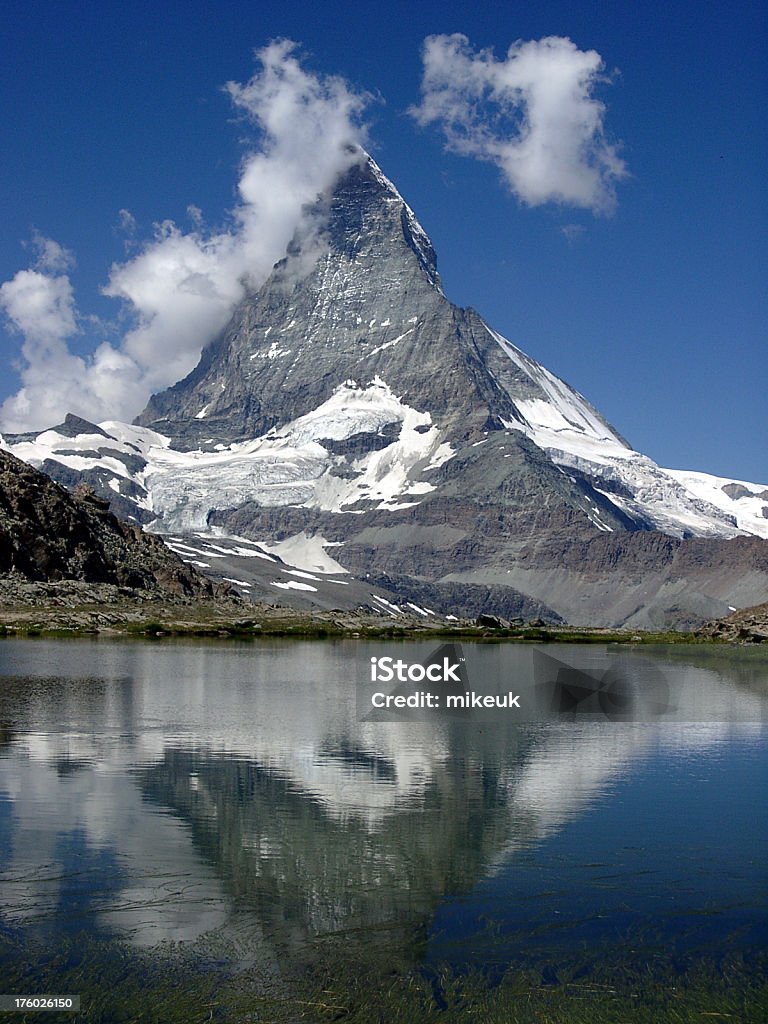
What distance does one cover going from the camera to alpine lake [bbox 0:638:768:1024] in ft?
64.0

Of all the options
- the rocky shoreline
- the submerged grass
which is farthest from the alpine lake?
the rocky shoreline

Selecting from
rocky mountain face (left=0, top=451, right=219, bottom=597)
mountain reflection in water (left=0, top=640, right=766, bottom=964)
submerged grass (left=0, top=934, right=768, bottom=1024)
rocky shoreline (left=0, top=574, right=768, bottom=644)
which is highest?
rocky mountain face (left=0, top=451, right=219, bottom=597)

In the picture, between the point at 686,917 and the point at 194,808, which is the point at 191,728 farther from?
the point at 686,917

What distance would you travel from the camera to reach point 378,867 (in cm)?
2705

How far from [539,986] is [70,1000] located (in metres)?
7.85

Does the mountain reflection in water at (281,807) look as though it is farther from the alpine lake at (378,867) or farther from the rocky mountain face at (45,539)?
the rocky mountain face at (45,539)

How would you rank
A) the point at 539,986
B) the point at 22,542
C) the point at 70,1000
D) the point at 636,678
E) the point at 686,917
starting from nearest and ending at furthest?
the point at 70,1000
the point at 539,986
the point at 686,917
the point at 636,678
the point at 22,542

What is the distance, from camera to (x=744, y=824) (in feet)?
109

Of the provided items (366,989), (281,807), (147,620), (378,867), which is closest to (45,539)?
(147,620)

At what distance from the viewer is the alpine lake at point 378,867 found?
19500 millimetres

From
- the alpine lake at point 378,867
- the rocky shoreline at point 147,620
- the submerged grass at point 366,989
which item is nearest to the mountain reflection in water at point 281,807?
the alpine lake at point 378,867

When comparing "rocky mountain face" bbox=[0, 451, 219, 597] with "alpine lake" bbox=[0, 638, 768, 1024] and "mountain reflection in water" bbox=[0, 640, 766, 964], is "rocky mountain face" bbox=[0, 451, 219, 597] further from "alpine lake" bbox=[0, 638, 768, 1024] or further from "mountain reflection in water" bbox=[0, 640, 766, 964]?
"alpine lake" bbox=[0, 638, 768, 1024]

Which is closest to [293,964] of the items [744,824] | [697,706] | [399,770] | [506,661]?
[744,824]

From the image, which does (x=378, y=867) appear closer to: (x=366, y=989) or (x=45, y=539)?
(x=366, y=989)
